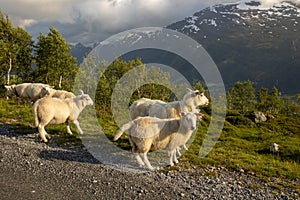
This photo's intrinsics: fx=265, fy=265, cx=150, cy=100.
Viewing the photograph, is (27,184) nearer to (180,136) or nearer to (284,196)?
(180,136)

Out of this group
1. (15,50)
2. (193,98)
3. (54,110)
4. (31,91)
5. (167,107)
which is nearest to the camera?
(54,110)

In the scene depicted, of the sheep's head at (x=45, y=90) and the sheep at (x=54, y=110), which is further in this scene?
the sheep's head at (x=45, y=90)

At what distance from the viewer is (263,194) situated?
919cm

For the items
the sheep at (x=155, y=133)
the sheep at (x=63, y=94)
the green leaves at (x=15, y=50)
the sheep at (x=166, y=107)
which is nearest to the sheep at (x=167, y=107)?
the sheep at (x=166, y=107)

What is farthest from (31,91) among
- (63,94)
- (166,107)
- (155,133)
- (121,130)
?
(155,133)

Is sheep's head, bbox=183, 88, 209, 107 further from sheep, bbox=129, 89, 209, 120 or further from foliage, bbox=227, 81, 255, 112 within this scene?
foliage, bbox=227, 81, 255, 112

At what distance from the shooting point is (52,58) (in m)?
51.2

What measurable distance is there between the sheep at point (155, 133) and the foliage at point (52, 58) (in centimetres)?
4300

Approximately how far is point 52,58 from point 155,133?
46.1m

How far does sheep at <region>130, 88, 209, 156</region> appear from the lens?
13797 mm

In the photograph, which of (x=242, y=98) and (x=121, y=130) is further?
(x=242, y=98)

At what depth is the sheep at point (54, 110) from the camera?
11938 millimetres

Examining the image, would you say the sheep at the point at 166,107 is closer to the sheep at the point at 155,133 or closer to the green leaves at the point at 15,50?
the sheep at the point at 155,133

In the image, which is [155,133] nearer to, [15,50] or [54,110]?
[54,110]
